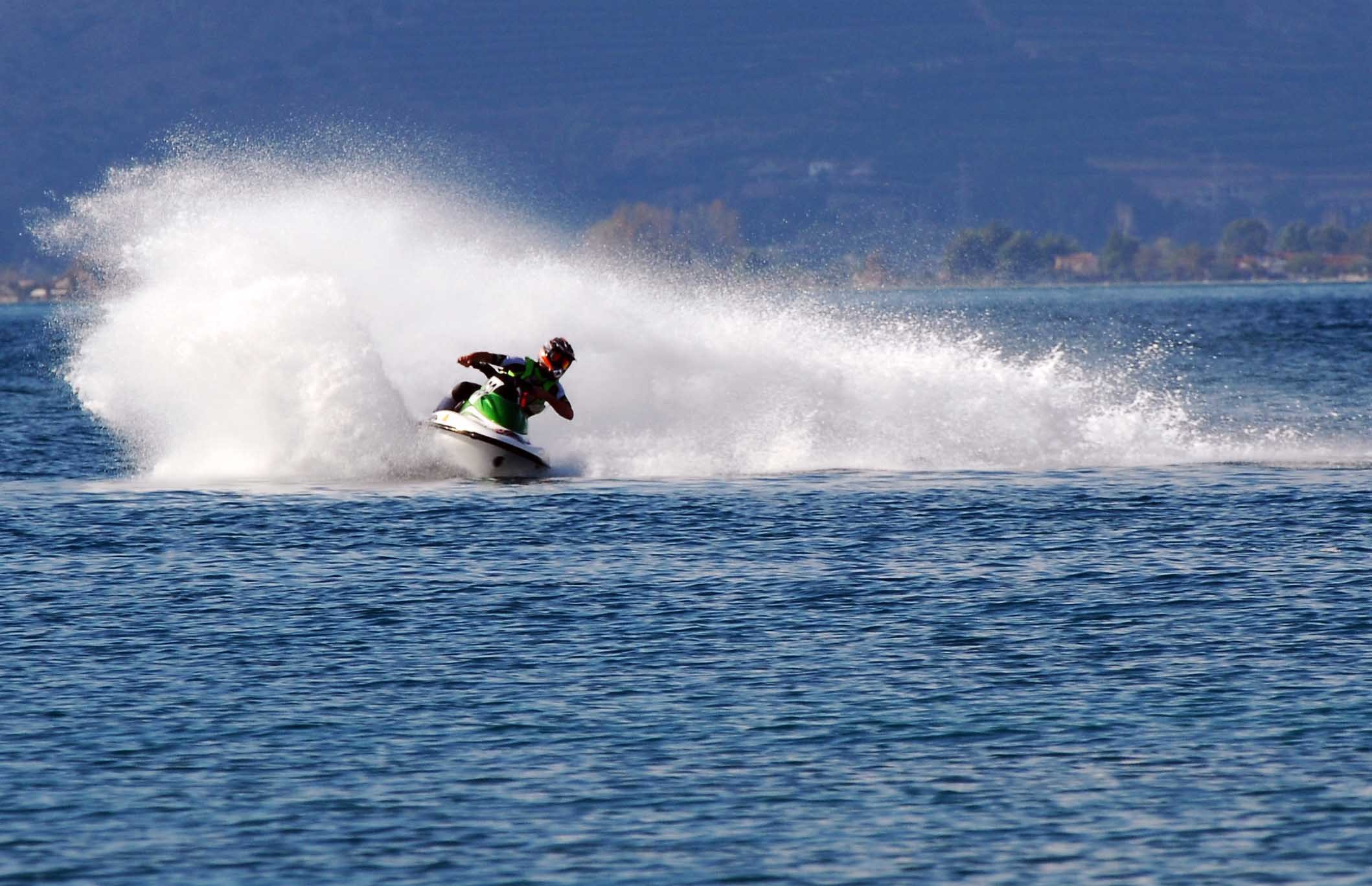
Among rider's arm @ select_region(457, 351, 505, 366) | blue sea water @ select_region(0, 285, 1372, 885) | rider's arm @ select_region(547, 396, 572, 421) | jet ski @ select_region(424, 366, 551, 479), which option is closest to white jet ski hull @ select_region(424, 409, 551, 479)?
jet ski @ select_region(424, 366, 551, 479)

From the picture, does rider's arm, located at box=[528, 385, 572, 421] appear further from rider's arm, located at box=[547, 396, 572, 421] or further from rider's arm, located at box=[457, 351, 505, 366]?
rider's arm, located at box=[457, 351, 505, 366]

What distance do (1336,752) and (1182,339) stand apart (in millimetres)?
95558

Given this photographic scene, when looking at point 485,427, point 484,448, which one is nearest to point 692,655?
point 485,427

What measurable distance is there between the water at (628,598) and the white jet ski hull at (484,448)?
50cm

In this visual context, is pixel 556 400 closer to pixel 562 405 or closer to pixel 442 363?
pixel 562 405

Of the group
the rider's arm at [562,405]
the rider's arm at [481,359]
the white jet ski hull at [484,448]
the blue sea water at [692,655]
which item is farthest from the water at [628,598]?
the rider's arm at [481,359]

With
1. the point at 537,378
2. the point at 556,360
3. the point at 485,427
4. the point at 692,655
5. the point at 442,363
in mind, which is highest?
the point at 442,363

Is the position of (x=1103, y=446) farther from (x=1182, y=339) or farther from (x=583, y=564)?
(x=1182, y=339)

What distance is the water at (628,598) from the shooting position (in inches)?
537

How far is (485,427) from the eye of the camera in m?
30.4

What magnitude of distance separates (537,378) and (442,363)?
6.66 metres

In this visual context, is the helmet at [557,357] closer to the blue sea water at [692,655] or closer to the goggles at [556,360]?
the goggles at [556,360]

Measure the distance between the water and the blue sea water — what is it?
→ 0.06 meters

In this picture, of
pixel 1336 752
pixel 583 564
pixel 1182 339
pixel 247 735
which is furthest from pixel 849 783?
pixel 1182 339
